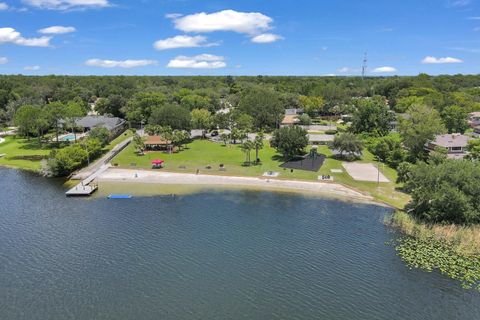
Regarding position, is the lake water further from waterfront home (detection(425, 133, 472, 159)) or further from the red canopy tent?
waterfront home (detection(425, 133, 472, 159))

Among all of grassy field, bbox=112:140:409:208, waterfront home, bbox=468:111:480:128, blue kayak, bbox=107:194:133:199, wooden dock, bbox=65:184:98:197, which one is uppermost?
waterfront home, bbox=468:111:480:128

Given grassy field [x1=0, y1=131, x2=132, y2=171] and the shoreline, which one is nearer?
the shoreline

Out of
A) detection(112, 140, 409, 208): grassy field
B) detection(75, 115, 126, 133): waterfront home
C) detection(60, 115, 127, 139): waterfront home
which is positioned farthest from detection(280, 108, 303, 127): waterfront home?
detection(75, 115, 126, 133): waterfront home

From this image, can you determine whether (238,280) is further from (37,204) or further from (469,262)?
(37,204)

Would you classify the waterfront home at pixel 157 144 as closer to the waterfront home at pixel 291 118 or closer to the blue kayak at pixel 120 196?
the blue kayak at pixel 120 196

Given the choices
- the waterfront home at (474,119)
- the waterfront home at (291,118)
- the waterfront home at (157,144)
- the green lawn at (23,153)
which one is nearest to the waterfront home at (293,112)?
the waterfront home at (291,118)

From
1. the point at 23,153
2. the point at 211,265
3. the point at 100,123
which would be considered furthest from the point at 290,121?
the point at 211,265
